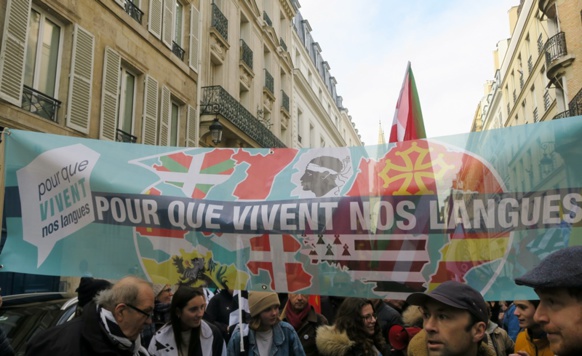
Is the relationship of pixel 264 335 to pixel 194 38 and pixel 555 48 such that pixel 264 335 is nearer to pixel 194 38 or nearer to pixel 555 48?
pixel 194 38

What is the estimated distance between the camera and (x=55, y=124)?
370 inches

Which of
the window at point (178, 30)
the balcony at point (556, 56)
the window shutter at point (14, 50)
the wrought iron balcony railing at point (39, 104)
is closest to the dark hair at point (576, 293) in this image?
the window shutter at point (14, 50)

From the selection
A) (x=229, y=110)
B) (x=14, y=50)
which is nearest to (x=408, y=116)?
(x=14, y=50)

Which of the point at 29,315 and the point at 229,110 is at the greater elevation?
the point at 229,110

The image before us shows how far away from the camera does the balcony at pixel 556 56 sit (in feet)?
70.4

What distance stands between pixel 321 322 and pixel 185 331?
62.5 inches

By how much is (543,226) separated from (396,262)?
3.00 feet

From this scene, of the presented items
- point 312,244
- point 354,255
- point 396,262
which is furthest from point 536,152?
point 312,244

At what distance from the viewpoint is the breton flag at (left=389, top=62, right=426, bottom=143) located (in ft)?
14.3

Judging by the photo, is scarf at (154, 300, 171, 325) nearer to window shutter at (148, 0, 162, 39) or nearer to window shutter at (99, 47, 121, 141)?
window shutter at (99, 47, 121, 141)

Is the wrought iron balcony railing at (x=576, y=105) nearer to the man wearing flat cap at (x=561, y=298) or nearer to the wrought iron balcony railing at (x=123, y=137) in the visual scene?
the wrought iron balcony railing at (x=123, y=137)

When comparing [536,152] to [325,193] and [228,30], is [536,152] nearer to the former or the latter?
[325,193]

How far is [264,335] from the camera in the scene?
13.7 feet

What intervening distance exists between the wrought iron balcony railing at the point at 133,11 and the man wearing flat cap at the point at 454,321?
1174 centimetres
